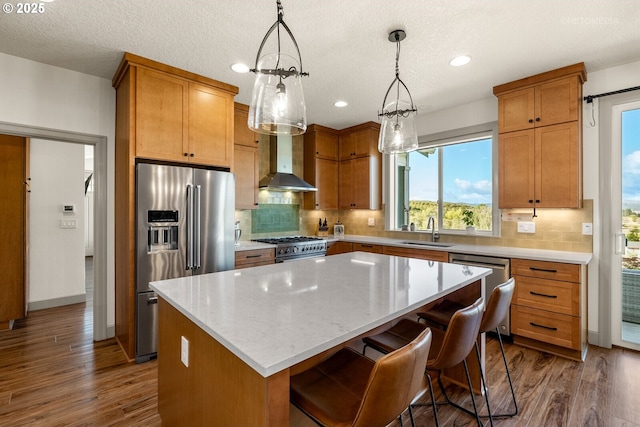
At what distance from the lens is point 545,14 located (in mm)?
2125

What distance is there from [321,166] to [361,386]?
392cm

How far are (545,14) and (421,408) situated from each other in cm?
282

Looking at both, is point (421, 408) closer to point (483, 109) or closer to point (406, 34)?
point (406, 34)

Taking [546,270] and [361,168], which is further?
[361,168]

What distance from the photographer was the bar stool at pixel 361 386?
93 cm

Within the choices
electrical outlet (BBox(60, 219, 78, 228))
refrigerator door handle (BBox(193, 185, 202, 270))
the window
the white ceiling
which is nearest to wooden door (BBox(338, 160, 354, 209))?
the window

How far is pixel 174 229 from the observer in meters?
2.84

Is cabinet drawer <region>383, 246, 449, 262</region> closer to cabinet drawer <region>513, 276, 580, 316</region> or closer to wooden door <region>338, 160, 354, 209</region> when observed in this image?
cabinet drawer <region>513, 276, 580, 316</region>

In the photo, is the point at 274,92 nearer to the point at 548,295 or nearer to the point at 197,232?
the point at 197,232

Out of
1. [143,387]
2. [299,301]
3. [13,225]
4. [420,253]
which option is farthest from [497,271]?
[13,225]

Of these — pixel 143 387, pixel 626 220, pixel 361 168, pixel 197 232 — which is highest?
pixel 361 168

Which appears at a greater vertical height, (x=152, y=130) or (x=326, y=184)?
(x=152, y=130)

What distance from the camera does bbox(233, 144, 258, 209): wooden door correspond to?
3873mm

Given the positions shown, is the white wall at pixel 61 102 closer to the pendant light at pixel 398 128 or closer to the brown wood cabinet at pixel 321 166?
the brown wood cabinet at pixel 321 166
